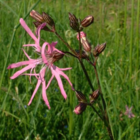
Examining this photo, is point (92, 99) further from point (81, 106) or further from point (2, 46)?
point (2, 46)

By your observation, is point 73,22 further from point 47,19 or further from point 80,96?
point 80,96

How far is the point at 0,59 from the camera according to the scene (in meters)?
1.81

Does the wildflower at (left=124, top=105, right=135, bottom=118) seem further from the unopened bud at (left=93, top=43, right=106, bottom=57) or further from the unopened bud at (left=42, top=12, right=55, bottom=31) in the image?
the unopened bud at (left=42, top=12, right=55, bottom=31)

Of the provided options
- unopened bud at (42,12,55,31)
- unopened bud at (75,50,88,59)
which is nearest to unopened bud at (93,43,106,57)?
unopened bud at (75,50,88,59)

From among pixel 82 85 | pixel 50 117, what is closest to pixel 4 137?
pixel 50 117

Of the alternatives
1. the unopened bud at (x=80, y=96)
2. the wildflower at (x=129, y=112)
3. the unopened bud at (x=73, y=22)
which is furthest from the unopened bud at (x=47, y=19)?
the wildflower at (x=129, y=112)

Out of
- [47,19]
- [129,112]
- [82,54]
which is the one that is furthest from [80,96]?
[129,112]

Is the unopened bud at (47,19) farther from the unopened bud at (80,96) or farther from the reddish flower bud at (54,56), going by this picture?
the unopened bud at (80,96)

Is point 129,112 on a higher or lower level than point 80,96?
lower

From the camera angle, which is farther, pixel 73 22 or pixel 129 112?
pixel 129 112

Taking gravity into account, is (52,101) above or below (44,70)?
below

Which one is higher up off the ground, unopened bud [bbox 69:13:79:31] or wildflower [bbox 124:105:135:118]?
unopened bud [bbox 69:13:79:31]

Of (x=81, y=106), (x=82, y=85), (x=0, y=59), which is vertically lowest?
(x=82, y=85)

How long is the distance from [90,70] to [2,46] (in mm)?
730
